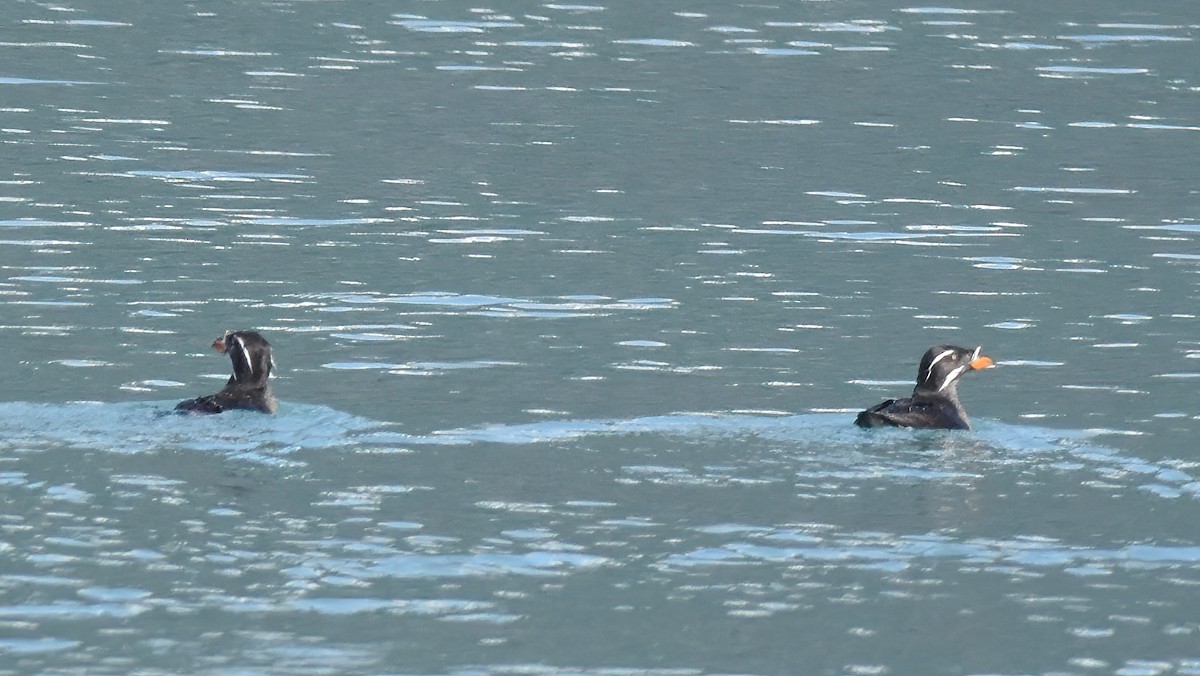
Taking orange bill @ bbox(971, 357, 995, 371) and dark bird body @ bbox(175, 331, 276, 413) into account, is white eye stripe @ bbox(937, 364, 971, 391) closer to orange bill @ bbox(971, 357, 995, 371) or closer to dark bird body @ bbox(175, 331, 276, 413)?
orange bill @ bbox(971, 357, 995, 371)

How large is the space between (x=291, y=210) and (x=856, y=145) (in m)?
9.83

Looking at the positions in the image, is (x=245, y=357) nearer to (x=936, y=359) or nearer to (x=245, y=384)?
(x=245, y=384)

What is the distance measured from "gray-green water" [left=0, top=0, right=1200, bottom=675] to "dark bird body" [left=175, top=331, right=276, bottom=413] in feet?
1.22

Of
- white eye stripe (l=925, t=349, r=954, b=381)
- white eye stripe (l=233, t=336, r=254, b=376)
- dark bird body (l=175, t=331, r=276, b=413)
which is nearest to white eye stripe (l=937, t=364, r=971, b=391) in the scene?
white eye stripe (l=925, t=349, r=954, b=381)

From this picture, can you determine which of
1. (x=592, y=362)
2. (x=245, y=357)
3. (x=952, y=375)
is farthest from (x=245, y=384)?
(x=952, y=375)

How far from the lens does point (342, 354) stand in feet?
63.1

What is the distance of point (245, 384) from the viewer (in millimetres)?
16594

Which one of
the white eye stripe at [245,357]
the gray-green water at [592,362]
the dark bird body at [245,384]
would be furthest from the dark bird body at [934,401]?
the white eye stripe at [245,357]

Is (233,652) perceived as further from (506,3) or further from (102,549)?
(506,3)

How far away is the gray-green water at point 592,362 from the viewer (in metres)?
12.2

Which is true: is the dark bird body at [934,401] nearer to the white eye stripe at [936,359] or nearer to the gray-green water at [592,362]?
the white eye stripe at [936,359]

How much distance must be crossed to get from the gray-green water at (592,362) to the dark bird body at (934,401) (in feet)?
0.55

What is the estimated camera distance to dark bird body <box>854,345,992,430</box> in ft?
53.0

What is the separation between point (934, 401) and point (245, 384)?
493cm
